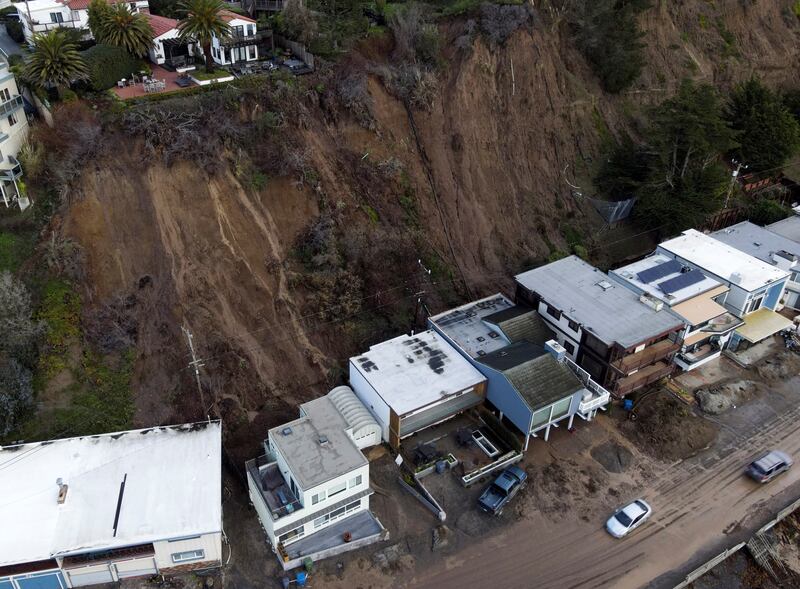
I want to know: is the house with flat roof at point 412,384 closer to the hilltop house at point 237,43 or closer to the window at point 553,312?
the window at point 553,312

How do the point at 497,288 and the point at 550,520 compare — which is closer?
the point at 550,520

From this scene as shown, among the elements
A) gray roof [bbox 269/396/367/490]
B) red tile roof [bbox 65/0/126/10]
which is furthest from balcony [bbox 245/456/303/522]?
red tile roof [bbox 65/0/126/10]

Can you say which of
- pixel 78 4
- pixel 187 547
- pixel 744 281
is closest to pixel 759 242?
pixel 744 281

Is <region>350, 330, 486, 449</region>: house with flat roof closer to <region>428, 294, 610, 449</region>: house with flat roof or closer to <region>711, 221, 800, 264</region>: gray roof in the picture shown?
<region>428, 294, 610, 449</region>: house with flat roof

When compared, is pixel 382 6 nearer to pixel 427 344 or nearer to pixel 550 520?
pixel 427 344

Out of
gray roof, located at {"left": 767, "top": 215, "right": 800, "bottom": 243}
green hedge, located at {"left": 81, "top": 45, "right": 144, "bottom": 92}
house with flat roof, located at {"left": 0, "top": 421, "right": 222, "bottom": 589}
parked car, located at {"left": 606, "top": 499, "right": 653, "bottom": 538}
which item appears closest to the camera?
house with flat roof, located at {"left": 0, "top": 421, "right": 222, "bottom": 589}

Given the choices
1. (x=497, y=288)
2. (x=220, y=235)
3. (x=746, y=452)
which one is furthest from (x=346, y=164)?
(x=746, y=452)

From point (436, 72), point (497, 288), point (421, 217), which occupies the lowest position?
point (497, 288)
